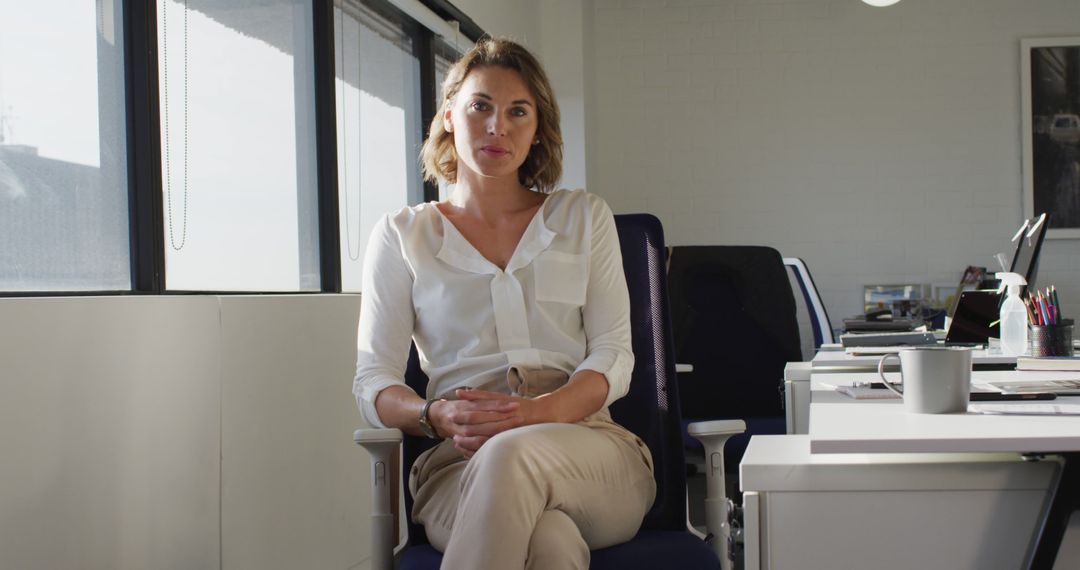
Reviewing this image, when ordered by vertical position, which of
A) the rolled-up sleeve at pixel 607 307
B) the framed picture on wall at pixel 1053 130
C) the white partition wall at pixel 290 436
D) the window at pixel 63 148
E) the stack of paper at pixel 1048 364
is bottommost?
the white partition wall at pixel 290 436

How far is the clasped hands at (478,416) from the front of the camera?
1664 mm

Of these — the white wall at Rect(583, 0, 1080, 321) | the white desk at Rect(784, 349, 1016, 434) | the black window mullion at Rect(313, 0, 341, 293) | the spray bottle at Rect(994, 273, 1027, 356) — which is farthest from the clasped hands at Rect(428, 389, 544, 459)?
the white wall at Rect(583, 0, 1080, 321)

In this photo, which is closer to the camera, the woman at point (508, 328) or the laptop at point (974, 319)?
the woman at point (508, 328)

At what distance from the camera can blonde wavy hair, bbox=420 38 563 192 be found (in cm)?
209

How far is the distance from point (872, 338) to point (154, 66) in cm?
199

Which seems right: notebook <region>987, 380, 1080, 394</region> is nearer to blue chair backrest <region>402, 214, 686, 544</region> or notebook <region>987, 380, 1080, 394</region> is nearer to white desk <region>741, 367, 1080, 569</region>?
white desk <region>741, 367, 1080, 569</region>

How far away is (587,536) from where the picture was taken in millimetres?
1582

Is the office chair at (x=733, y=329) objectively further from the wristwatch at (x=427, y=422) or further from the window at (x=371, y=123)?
the wristwatch at (x=427, y=422)

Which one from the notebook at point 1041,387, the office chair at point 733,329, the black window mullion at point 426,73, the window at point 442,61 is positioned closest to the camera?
the notebook at point 1041,387

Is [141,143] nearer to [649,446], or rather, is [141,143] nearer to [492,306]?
[492,306]

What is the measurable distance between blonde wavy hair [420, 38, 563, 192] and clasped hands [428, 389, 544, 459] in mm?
572

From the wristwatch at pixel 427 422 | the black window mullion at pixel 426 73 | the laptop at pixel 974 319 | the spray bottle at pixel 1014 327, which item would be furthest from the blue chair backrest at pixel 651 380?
the black window mullion at pixel 426 73

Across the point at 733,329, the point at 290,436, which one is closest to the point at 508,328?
the point at 290,436

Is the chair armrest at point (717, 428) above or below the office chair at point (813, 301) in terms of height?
below
